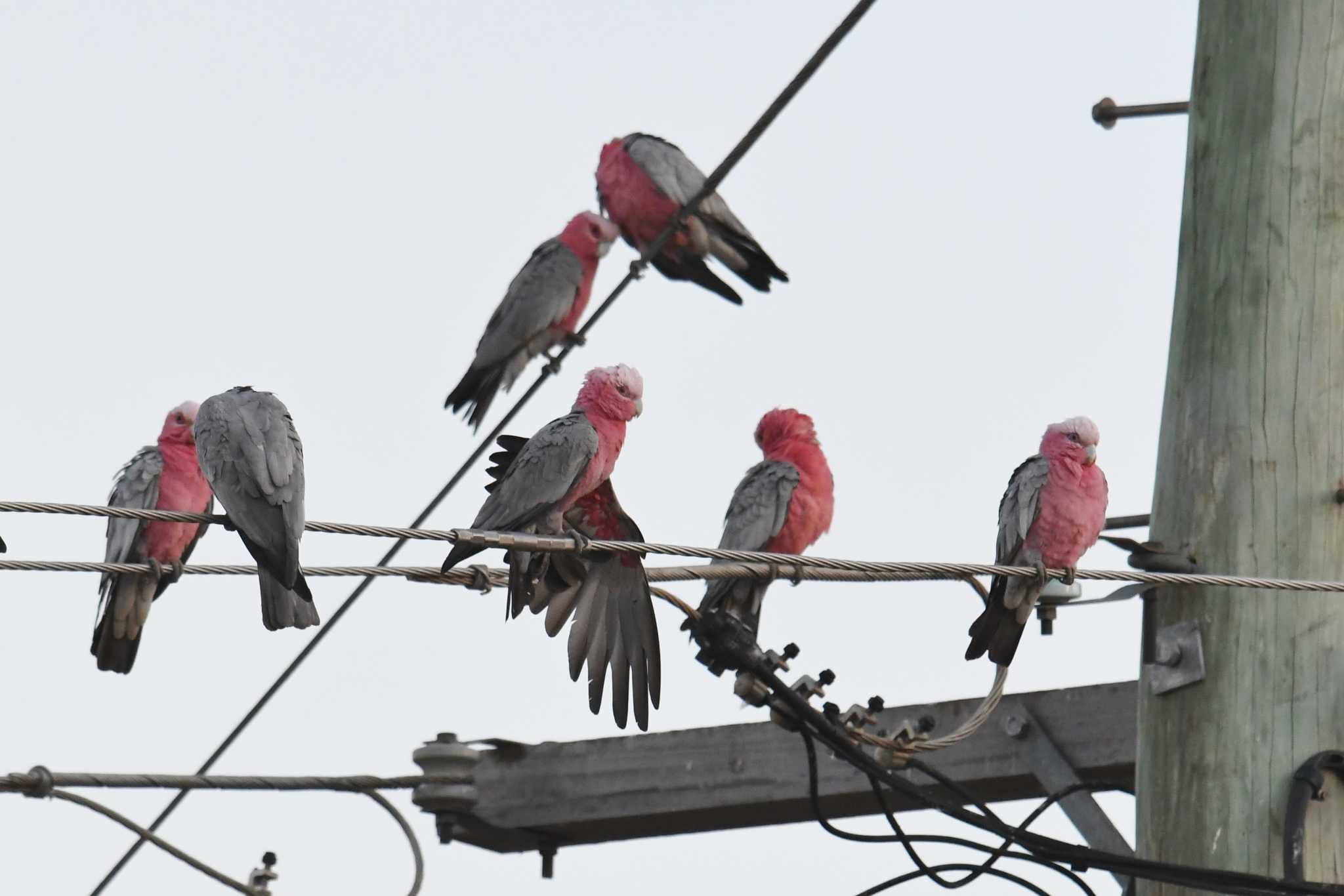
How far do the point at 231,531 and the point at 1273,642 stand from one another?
2.95 m

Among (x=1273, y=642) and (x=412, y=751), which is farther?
(x=412, y=751)

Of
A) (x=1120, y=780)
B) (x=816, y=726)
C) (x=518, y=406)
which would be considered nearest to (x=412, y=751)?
(x=518, y=406)

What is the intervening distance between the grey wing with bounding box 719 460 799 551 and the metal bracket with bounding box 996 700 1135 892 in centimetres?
193

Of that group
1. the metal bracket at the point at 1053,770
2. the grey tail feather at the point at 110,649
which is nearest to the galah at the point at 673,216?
the grey tail feather at the point at 110,649

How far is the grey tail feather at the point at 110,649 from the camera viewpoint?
734 cm

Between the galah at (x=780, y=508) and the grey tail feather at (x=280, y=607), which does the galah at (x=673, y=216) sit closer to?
the galah at (x=780, y=508)

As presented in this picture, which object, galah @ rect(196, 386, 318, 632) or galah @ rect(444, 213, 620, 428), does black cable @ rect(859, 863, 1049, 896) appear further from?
galah @ rect(444, 213, 620, 428)

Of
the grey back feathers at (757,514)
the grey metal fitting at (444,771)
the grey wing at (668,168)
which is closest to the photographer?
the grey metal fitting at (444,771)

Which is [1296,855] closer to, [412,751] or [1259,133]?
[1259,133]

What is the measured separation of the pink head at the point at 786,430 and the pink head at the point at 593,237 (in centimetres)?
167

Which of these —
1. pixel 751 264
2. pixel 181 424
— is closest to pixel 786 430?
pixel 751 264

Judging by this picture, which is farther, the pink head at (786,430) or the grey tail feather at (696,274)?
the grey tail feather at (696,274)

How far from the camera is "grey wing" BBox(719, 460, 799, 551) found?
6637mm

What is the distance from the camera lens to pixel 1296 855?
3379mm
